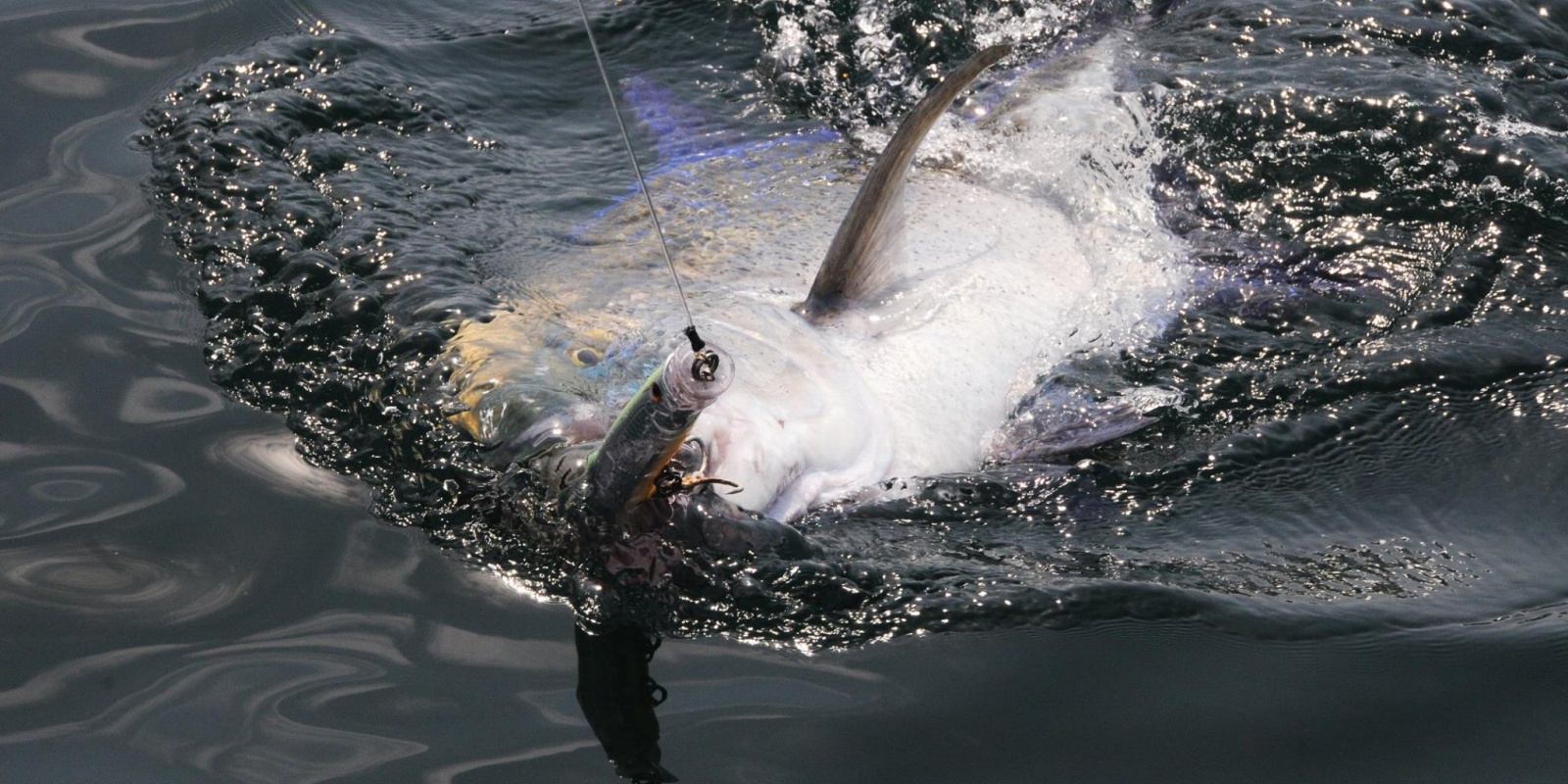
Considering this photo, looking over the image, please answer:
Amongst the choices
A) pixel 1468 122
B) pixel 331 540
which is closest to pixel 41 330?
pixel 331 540

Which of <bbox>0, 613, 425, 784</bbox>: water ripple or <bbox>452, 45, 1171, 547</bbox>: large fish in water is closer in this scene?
<bbox>0, 613, 425, 784</bbox>: water ripple

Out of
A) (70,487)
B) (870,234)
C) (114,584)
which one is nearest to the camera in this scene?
(114,584)

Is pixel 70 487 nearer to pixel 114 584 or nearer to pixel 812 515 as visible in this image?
pixel 114 584

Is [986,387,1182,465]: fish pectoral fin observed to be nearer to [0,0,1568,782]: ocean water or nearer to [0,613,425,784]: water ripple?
[0,0,1568,782]: ocean water

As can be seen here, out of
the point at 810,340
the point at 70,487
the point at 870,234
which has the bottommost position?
the point at 70,487

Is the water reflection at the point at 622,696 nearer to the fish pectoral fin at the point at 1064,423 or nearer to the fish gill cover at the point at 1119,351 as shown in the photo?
the fish gill cover at the point at 1119,351

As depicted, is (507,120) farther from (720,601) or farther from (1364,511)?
(1364,511)

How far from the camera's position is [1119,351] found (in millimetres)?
3982

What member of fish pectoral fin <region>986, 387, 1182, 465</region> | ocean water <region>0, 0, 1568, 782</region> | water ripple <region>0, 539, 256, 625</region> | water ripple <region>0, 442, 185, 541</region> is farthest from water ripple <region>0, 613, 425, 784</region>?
fish pectoral fin <region>986, 387, 1182, 465</region>

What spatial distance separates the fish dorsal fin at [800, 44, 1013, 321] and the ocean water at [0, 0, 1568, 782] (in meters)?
0.54

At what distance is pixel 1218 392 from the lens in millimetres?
3844

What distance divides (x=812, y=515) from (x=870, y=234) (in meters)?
0.80

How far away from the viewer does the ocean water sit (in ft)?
9.04

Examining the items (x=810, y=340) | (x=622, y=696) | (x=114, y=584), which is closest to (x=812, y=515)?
(x=810, y=340)
